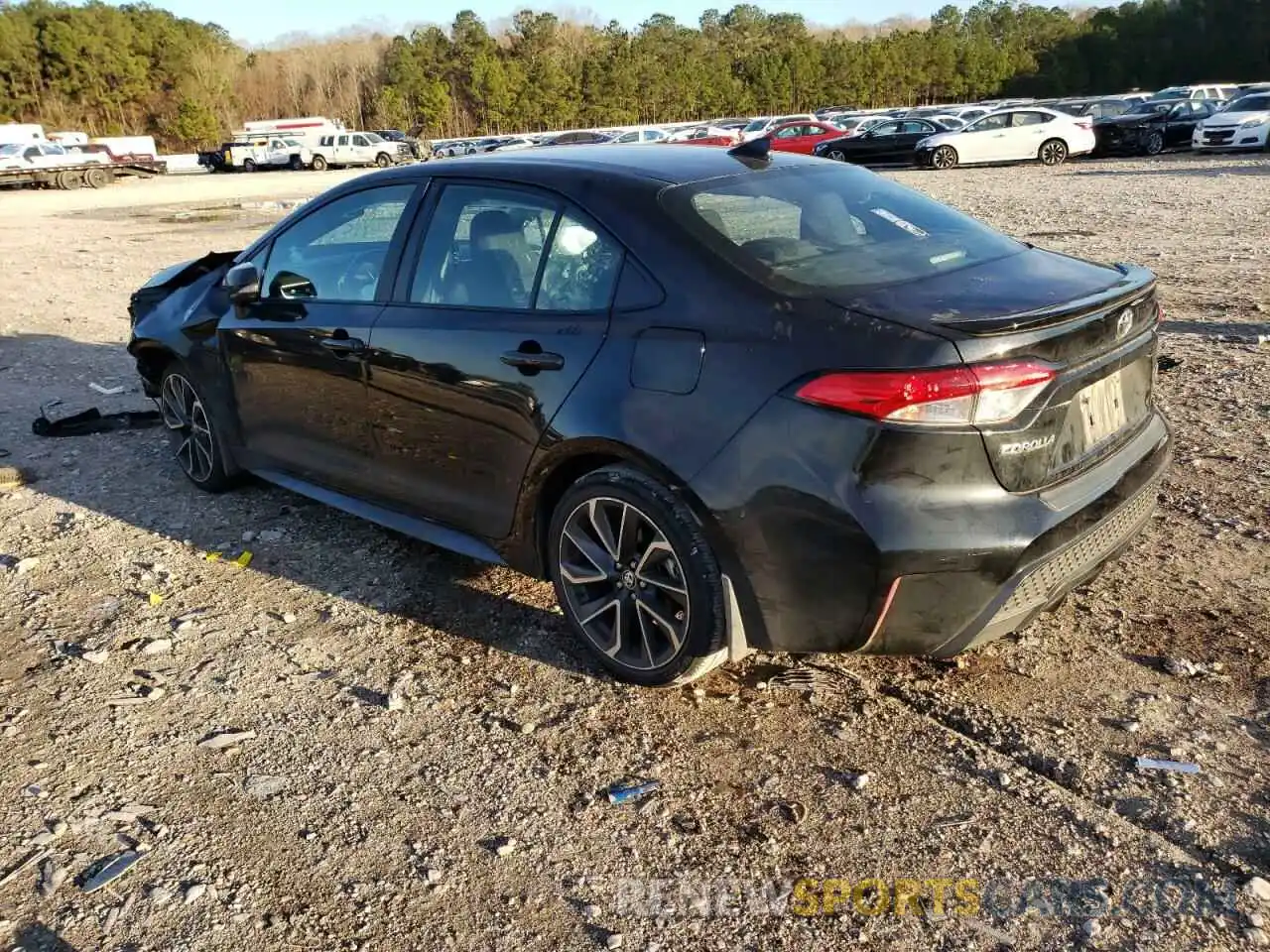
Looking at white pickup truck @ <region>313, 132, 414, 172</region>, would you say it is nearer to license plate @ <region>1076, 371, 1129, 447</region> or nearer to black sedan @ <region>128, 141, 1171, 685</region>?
black sedan @ <region>128, 141, 1171, 685</region>

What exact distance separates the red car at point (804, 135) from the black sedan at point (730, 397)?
30.7 meters

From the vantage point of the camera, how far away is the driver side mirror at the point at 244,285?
15.5ft

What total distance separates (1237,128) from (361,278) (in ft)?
97.1

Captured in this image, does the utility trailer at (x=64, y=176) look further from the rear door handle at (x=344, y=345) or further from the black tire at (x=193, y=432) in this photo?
the rear door handle at (x=344, y=345)

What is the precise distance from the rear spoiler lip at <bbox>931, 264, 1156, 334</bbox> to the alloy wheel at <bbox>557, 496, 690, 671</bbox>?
109 centimetres

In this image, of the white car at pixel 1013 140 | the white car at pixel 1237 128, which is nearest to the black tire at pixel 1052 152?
the white car at pixel 1013 140

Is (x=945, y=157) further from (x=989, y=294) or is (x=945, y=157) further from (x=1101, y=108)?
(x=989, y=294)

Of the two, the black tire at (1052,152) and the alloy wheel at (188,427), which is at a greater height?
the black tire at (1052,152)

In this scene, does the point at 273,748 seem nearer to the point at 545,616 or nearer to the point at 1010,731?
the point at 545,616

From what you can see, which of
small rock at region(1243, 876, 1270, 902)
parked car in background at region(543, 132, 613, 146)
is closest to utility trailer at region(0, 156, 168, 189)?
parked car in background at region(543, 132, 613, 146)

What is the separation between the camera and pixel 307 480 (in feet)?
15.4

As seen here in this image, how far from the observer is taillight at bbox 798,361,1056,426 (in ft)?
8.79

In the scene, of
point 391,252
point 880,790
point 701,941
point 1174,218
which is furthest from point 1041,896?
point 1174,218

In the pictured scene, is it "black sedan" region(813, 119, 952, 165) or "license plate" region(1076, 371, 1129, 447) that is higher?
"black sedan" region(813, 119, 952, 165)
